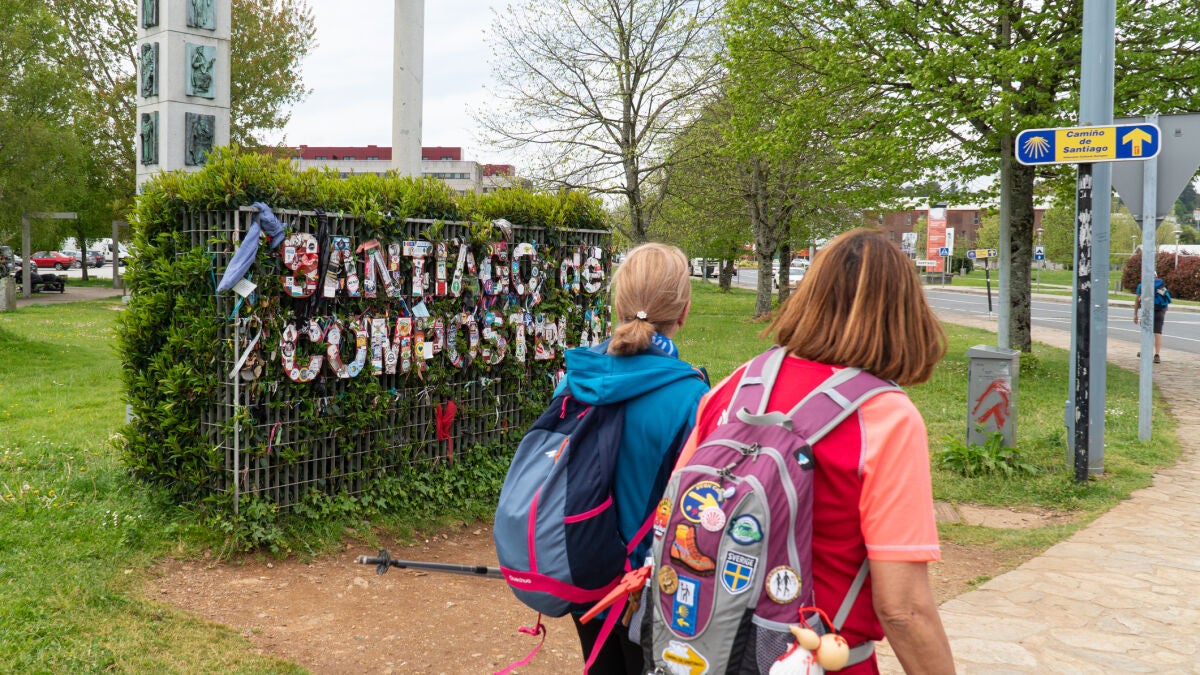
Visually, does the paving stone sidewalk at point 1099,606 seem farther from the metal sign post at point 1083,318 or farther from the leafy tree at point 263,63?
the leafy tree at point 263,63

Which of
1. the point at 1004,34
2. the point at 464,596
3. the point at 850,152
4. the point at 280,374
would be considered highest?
the point at 1004,34

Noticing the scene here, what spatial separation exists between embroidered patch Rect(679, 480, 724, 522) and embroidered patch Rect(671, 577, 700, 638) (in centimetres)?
13

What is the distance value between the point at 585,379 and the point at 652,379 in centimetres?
18

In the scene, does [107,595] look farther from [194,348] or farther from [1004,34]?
[1004,34]

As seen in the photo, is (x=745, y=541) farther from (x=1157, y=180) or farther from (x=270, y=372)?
(x=1157, y=180)

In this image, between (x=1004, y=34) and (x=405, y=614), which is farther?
(x=1004, y=34)

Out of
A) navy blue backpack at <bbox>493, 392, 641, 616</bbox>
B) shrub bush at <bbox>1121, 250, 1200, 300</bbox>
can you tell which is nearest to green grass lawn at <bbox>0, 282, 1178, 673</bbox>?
navy blue backpack at <bbox>493, 392, 641, 616</bbox>

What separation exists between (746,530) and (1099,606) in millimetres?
4380

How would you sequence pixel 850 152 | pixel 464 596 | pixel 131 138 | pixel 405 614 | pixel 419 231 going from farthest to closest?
pixel 131 138
pixel 850 152
pixel 419 231
pixel 464 596
pixel 405 614

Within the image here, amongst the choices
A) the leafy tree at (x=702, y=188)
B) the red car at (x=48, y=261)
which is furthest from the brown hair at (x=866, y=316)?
the red car at (x=48, y=261)

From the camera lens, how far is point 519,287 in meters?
6.71

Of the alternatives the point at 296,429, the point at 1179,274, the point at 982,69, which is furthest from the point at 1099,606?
the point at 1179,274

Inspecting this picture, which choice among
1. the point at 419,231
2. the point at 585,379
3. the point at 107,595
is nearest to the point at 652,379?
the point at 585,379

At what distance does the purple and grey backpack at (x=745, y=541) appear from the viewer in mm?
1722
